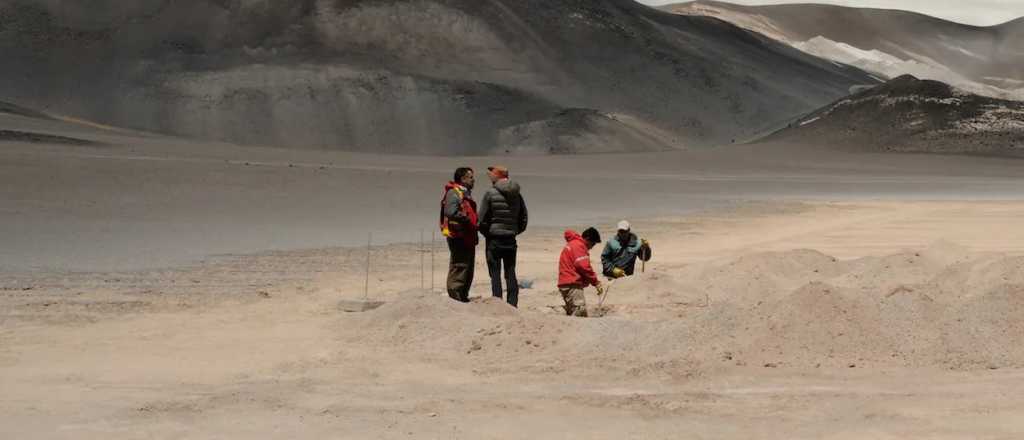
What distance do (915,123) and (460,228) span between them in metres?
60.0

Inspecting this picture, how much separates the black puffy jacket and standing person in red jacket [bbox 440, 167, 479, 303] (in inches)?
3.8

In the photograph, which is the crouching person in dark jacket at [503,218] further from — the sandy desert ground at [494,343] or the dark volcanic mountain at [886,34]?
the dark volcanic mountain at [886,34]

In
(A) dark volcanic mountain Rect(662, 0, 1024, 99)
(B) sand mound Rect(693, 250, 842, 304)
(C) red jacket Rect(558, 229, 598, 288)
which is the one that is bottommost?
(B) sand mound Rect(693, 250, 842, 304)

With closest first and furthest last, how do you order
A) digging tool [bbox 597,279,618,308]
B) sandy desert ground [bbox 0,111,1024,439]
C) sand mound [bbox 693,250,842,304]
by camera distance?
sandy desert ground [bbox 0,111,1024,439] < digging tool [bbox 597,279,618,308] < sand mound [bbox 693,250,842,304]

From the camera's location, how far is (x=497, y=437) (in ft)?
24.9

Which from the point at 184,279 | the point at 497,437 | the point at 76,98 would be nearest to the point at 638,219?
the point at 184,279

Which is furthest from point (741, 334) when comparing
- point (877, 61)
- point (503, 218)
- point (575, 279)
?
point (877, 61)

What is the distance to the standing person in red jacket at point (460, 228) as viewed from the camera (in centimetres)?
1184

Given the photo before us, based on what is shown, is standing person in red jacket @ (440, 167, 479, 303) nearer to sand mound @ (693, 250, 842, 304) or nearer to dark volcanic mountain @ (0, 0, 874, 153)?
sand mound @ (693, 250, 842, 304)

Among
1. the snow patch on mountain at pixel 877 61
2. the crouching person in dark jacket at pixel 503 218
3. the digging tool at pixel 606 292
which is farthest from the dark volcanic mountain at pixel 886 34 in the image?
the crouching person in dark jacket at pixel 503 218

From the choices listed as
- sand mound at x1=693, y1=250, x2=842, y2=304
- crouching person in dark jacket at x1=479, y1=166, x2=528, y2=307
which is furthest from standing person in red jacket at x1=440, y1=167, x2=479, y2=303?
sand mound at x1=693, y1=250, x2=842, y2=304

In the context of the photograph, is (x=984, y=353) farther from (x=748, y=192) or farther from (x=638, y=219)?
(x=748, y=192)

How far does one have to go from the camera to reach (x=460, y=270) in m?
12.2

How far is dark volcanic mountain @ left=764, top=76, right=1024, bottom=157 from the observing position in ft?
217
